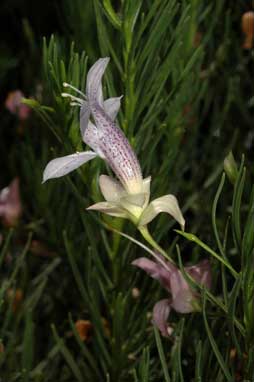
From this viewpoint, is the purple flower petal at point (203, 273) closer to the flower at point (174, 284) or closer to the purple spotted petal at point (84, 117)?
the flower at point (174, 284)

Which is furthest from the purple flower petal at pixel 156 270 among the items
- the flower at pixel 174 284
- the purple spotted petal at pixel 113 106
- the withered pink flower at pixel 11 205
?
the withered pink flower at pixel 11 205

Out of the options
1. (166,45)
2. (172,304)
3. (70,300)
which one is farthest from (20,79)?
(172,304)

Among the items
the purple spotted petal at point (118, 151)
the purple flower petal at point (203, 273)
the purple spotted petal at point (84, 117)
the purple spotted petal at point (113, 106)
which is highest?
the purple spotted petal at point (84, 117)

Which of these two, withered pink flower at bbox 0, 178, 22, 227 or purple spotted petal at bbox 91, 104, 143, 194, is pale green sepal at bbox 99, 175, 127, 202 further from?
withered pink flower at bbox 0, 178, 22, 227

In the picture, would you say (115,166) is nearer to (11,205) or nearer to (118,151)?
(118,151)

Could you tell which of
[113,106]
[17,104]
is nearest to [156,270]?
[113,106]

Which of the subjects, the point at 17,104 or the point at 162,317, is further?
the point at 17,104

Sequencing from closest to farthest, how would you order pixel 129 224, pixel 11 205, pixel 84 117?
pixel 84 117 < pixel 129 224 < pixel 11 205

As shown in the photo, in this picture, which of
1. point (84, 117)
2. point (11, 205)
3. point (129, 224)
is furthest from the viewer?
point (11, 205)
